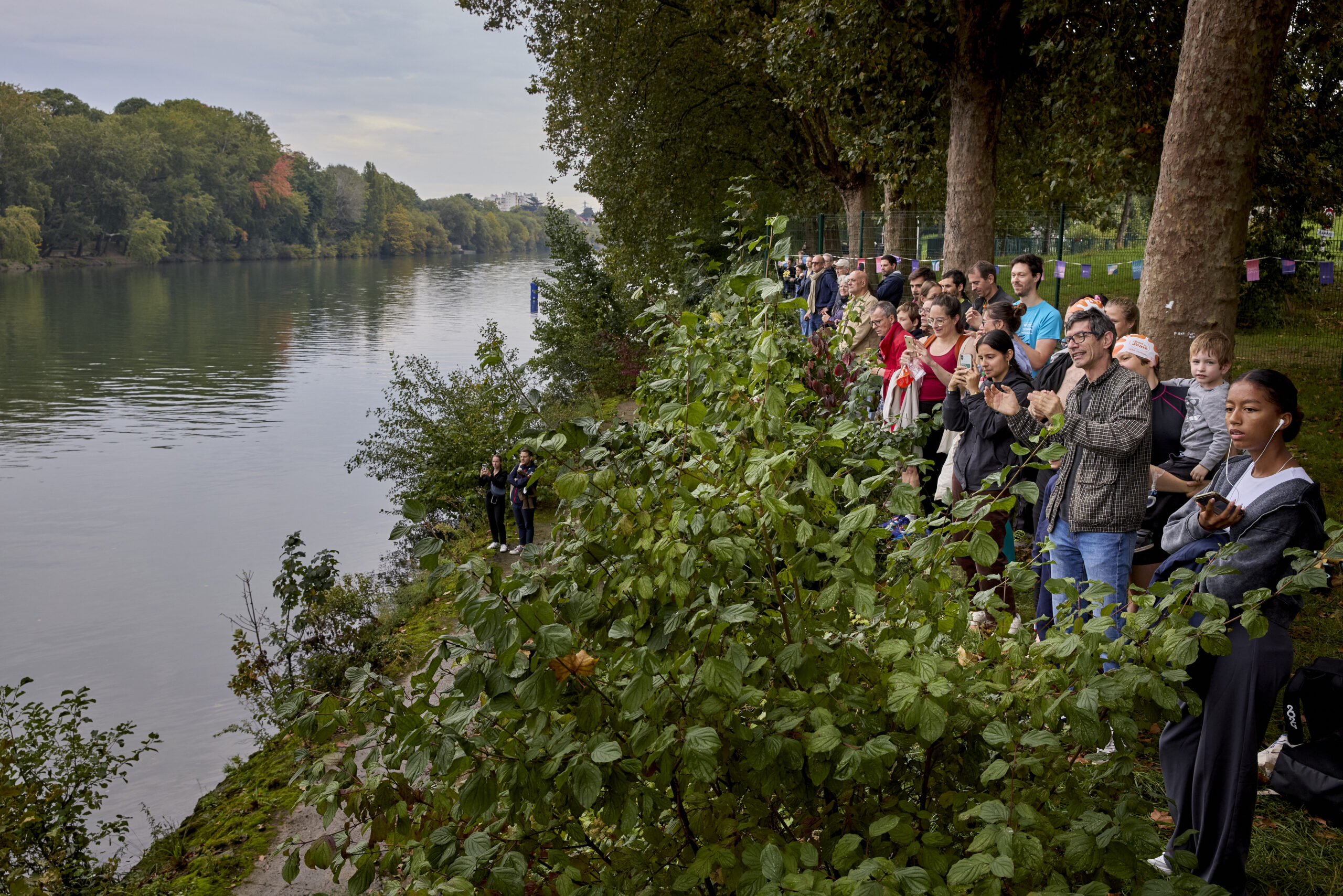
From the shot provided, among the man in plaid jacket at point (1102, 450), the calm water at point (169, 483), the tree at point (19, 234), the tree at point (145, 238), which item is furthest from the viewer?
the tree at point (145, 238)

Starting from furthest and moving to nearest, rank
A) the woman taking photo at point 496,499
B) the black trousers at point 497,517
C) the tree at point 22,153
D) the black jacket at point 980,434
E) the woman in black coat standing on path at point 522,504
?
1. the tree at point 22,153
2. the black trousers at point 497,517
3. the woman taking photo at point 496,499
4. the woman in black coat standing on path at point 522,504
5. the black jacket at point 980,434

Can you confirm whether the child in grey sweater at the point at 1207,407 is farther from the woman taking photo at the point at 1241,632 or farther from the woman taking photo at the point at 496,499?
the woman taking photo at the point at 496,499

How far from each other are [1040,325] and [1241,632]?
4.27 m

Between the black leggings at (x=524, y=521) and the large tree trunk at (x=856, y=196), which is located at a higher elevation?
the large tree trunk at (x=856, y=196)

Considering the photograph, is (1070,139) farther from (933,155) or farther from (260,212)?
(260,212)

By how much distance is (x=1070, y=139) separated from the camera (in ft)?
38.4

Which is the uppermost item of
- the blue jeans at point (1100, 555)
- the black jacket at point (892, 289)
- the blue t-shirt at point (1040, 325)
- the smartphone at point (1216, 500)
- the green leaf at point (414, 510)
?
the black jacket at point (892, 289)

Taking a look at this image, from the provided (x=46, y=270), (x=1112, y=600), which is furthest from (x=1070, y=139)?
(x=46, y=270)

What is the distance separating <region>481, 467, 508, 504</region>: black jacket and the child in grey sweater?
8924mm

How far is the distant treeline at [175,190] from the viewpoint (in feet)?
254

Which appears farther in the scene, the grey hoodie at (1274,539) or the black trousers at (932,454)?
the black trousers at (932,454)

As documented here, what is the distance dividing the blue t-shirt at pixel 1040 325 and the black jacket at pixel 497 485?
7.27m

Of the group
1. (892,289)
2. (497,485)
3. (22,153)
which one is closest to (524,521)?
(497,485)

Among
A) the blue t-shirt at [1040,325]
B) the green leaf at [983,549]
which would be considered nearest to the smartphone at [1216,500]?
the green leaf at [983,549]
